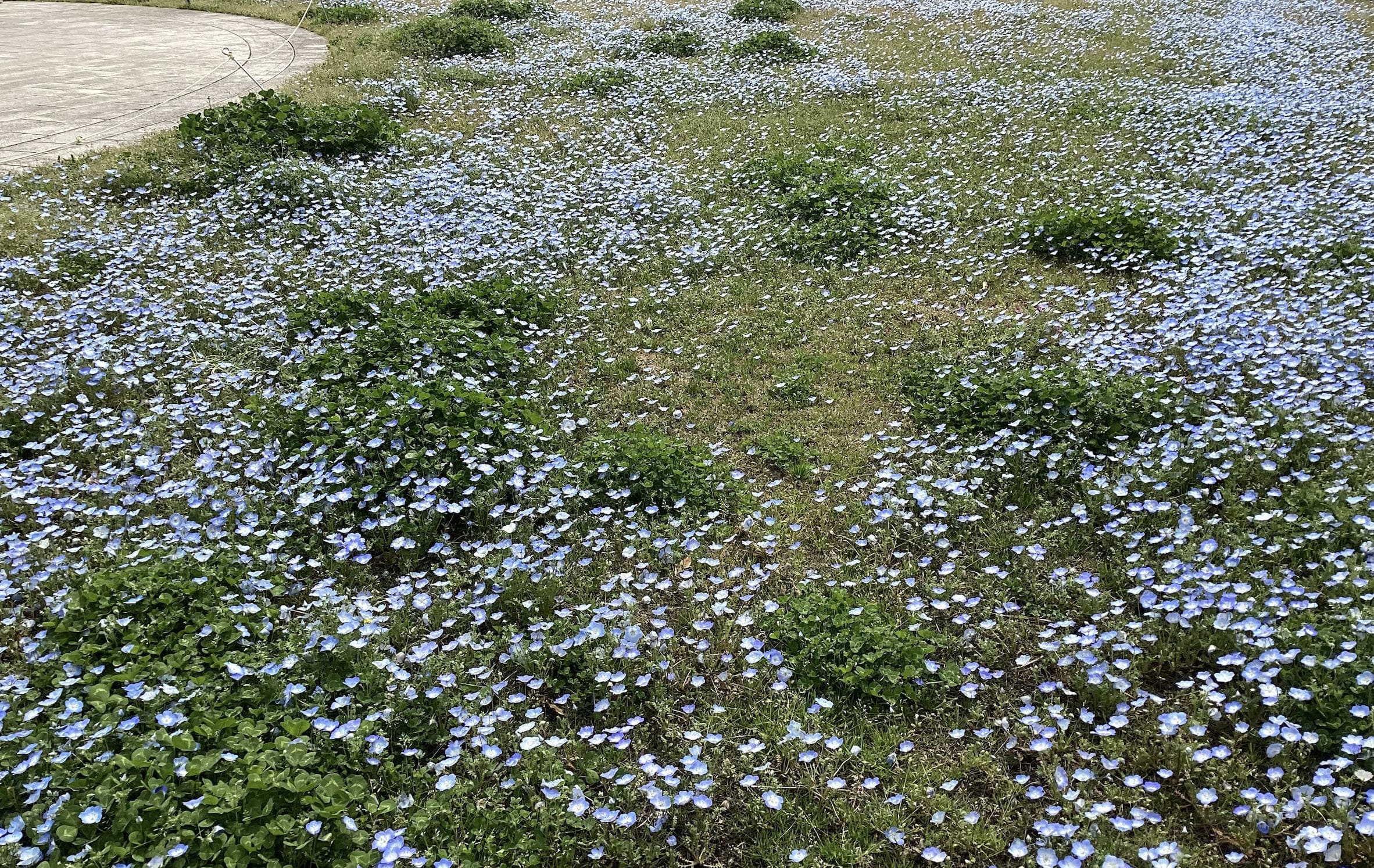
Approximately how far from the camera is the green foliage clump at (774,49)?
15.7 m

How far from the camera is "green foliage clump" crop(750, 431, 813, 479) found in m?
5.44

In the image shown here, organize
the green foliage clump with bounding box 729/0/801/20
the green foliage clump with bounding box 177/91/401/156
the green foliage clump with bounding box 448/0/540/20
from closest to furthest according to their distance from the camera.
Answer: the green foliage clump with bounding box 177/91/401/156, the green foliage clump with bounding box 448/0/540/20, the green foliage clump with bounding box 729/0/801/20

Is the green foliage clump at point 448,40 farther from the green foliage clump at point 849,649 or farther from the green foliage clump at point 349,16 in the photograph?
the green foliage clump at point 849,649

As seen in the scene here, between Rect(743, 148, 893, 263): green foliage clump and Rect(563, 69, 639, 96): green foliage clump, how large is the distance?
5.06 m

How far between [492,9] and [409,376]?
16.3 m

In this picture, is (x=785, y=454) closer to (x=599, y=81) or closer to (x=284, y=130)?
(x=284, y=130)

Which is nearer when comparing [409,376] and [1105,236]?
[409,376]

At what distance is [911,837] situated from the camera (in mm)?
3213

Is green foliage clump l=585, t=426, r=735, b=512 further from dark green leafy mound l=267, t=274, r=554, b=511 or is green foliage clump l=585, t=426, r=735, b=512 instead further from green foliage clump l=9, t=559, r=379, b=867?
green foliage clump l=9, t=559, r=379, b=867

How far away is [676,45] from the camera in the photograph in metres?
16.5

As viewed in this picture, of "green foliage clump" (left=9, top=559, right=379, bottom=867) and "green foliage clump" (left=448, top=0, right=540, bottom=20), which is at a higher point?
"green foliage clump" (left=448, top=0, right=540, bottom=20)

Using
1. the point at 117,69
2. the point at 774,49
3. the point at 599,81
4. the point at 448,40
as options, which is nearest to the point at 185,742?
the point at 599,81

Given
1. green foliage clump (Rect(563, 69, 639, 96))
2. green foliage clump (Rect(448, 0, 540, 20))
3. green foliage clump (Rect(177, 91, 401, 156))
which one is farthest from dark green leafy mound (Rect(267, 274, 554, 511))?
green foliage clump (Rect(448, 0, 540, 20))

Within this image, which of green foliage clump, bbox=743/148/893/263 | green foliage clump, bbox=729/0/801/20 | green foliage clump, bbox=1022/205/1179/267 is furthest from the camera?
green foliage clump, bbox=729/0/801/20
